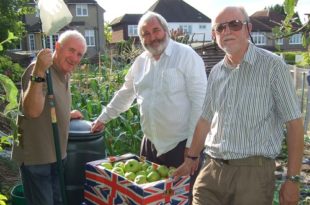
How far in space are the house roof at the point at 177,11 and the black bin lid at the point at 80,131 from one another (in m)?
49.7

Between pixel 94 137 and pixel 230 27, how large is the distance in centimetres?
→ 172

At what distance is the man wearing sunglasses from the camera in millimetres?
2336

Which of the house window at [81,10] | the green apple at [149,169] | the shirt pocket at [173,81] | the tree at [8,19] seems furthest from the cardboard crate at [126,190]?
the house window at [81,10]

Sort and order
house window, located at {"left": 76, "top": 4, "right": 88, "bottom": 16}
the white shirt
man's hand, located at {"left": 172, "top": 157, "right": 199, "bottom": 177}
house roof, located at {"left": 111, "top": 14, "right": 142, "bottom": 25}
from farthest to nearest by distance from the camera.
Result: house roof, located at {"left": 111, "top": 14, "right": 142, "bottom": 25} < house window, located at {"left": 76, "top": 4, "right": 88, "bottom": 16} < the white shirt < man's hand, located at {"left": 172, "top": 157, "right": 199, "bottom": 177}

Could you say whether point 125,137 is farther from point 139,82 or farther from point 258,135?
point 258,135

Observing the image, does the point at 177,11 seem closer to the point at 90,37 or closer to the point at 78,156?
the point at 90,37

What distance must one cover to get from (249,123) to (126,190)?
958 millimetres

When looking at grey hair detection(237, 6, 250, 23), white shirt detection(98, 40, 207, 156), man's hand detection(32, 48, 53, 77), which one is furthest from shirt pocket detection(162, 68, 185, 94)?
man's hand detection(32, 48, 53, 77)

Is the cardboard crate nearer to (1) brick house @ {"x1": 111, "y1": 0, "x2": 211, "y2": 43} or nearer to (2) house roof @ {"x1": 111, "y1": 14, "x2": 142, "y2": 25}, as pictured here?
(1) brick house @ {"x1": 111, "y1": 0, "x2": 211, "y2": 43}

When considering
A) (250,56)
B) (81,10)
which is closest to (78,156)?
(250,56)

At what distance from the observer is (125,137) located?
532 cm

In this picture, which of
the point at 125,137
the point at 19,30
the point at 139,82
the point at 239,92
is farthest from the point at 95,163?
the point at 19,30

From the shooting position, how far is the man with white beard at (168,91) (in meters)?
3.25

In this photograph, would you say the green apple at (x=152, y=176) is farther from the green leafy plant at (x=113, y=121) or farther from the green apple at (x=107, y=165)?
A: the green leafy plant at (x=113, y=121)
